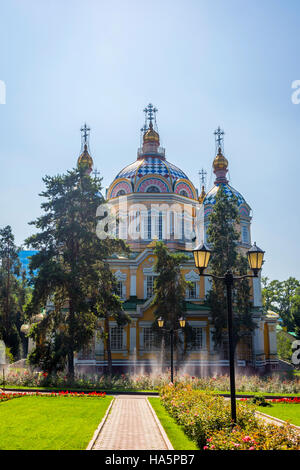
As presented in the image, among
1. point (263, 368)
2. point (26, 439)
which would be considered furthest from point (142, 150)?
point (26, 439)

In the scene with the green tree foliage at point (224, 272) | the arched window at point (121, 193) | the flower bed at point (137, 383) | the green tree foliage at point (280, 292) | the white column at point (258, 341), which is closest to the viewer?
the flower bed at point (137, 383)

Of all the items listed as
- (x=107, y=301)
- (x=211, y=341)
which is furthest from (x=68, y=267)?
(x=211, y=341)

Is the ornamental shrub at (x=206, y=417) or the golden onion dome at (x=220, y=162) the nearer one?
the ornamental shrub at (x=206, y=417)

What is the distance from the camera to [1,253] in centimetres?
4097

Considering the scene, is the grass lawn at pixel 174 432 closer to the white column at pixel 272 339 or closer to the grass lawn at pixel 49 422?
the grass lawn at pixel 49 422

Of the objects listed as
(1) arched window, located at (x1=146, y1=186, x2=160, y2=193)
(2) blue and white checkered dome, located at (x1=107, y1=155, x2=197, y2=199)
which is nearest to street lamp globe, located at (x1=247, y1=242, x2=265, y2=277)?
(2) blue and white checkered dome, located at (x1=107, y1=155, x2=197, y2=199)

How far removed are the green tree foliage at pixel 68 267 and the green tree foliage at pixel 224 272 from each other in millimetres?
8415

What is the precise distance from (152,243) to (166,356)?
9.25m

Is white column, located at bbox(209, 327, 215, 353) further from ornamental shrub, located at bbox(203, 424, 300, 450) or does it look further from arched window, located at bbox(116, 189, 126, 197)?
ornamental shrub, located at bbox(203, 424, 300, 450)

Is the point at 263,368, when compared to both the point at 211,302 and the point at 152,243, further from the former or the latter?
the point at 152,243

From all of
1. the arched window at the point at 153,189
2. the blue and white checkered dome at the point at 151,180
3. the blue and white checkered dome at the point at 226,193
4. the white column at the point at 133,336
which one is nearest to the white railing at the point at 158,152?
the blue and white checkered dome at the point at 151,180

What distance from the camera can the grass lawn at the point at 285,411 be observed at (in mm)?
12430

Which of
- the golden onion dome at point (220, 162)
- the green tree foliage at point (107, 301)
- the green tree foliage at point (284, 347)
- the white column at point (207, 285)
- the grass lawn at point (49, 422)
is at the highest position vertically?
the golden onion dome at point (220, 162)

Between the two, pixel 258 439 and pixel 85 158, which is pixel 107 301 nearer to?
pixel 258 439
